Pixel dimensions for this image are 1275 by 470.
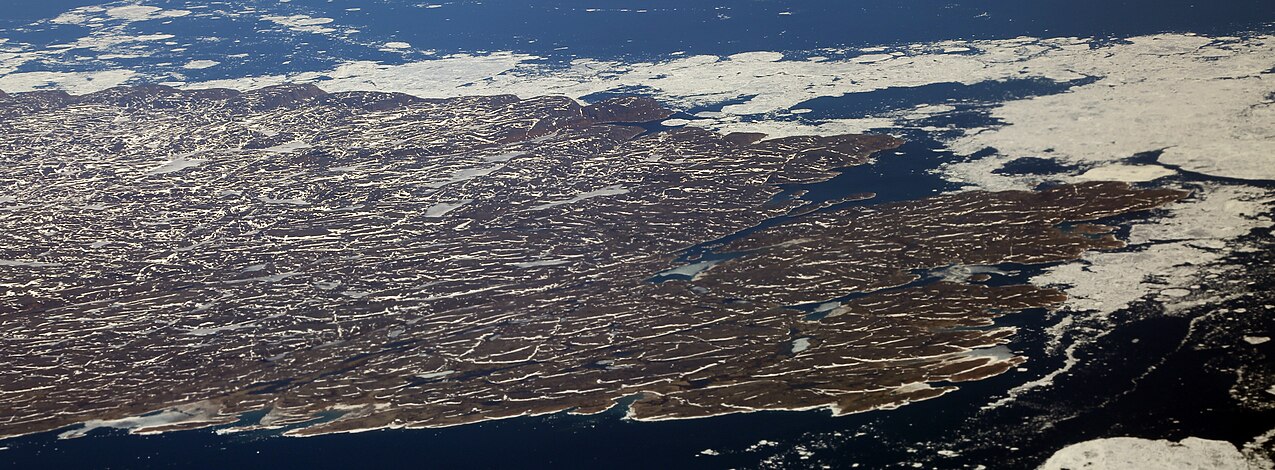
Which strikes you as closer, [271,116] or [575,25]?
[271,116]

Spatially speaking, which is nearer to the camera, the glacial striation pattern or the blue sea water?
the blue sea water

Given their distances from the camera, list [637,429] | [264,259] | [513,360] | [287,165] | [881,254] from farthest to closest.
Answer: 1. [287,165]
2. [264,259]
3. [881,254]
4. [513,360]
5. [637,429]

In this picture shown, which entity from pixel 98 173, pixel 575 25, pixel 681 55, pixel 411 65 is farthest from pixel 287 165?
pixel 575 25

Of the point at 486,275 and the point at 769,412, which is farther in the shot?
the point at 486,275

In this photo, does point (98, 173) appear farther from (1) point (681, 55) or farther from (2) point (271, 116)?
(1) point (681, 55)
